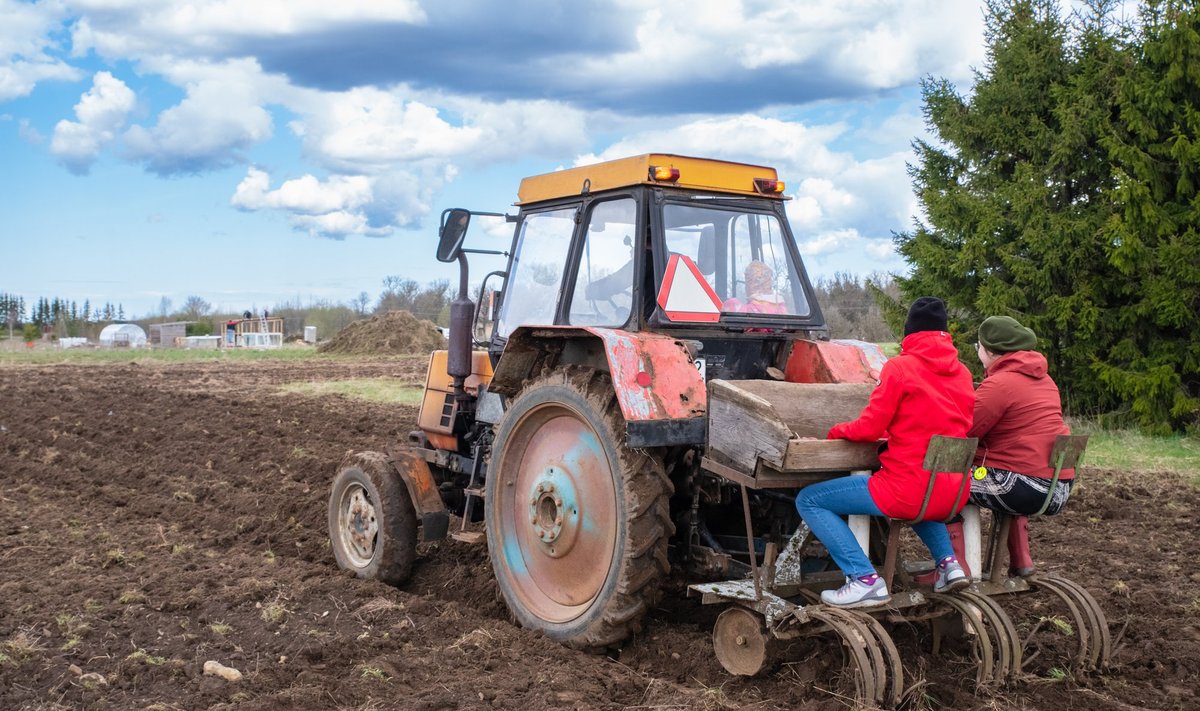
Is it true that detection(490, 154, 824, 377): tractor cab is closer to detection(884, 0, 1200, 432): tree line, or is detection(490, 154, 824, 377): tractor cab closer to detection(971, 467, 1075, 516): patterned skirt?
detection(971, 467, 1075, 516): patterned skirt

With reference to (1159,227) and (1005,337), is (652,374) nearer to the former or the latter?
(1005,337)

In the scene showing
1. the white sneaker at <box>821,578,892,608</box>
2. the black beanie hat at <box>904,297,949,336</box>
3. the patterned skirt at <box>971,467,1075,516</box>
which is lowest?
the white sneaker at <box>821,578,892,608</box>

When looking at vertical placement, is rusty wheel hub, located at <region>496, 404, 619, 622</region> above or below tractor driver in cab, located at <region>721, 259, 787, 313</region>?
below

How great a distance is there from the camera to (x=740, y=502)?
5.46 meters

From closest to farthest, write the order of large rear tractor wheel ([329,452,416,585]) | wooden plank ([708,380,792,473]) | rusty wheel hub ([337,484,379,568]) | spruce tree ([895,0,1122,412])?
wooden plank ([708,380,792,473]) < large rear tractor wheel ([329,452,416,585]) < rusty wheel hub ([337,484,379,568]) < spruce tree ([895,0,1122,412])

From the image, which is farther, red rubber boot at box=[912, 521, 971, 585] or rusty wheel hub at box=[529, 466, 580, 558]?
rusty wheel hub at box=[529, 466, 580, 558]

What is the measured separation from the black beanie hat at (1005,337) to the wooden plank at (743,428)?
1.17 metres

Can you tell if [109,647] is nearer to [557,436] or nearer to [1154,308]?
[557,436]

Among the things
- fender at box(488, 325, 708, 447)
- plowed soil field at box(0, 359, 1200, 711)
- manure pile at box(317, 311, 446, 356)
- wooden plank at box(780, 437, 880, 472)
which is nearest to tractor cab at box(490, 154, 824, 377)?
fender at box(488, 325, 708, 447)

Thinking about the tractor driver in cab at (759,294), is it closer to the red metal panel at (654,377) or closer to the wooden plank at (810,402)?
the wooden plank at (810,402)

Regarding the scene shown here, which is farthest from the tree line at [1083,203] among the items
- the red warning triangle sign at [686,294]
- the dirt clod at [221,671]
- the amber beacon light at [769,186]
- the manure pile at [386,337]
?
the manure pile at [386,337]

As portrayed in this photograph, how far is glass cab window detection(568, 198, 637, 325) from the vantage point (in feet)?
17.9

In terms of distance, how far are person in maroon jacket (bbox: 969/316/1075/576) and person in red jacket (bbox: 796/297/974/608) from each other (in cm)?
24

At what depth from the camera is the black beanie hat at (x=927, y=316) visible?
4.48 metres
